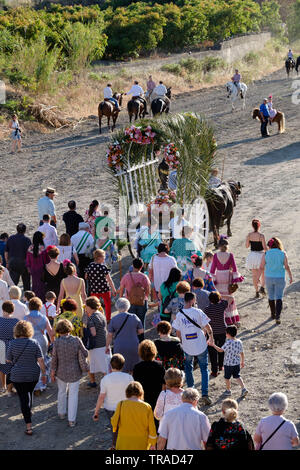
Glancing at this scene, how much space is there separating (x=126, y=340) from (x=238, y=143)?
19.1m

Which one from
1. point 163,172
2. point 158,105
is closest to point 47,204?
point 163,172

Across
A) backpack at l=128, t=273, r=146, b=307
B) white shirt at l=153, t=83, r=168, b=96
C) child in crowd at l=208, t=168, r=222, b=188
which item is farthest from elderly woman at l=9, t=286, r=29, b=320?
white shirt at l=153, t=83, r=168, b=96

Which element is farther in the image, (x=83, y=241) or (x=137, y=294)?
(x=83, y=241)

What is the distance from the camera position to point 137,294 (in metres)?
9.74

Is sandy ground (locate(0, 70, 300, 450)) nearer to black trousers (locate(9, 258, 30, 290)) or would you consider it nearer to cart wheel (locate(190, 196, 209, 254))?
cart wheel (locate(190, 196, 209, 254))

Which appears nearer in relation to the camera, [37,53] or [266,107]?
[266,107]

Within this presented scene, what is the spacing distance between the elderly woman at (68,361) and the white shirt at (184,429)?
1.94m

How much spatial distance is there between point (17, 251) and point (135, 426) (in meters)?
5.65

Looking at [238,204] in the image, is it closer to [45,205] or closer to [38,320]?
[45,205]

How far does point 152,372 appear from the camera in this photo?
7.26 meters

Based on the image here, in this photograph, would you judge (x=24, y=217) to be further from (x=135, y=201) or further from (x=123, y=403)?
(x=123, y=403)

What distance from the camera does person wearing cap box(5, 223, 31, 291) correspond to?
37.7 ft

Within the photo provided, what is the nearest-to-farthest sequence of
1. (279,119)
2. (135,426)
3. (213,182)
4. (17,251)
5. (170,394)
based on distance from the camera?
(135,426) < (170,394) < (17,251) < (213,182) < (279,119)
